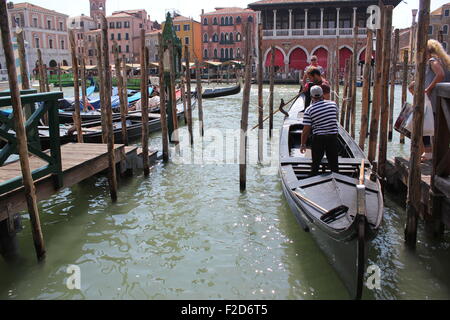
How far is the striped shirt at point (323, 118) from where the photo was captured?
3881 mm

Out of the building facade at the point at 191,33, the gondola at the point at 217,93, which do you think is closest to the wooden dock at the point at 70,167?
the gondola at the point at 217,93

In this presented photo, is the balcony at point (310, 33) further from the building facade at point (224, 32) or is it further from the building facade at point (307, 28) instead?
the building facade at point (224, 32)

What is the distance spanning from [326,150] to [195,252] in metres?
1.58

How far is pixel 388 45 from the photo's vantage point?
13.3 feet

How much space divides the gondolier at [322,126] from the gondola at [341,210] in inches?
7.6

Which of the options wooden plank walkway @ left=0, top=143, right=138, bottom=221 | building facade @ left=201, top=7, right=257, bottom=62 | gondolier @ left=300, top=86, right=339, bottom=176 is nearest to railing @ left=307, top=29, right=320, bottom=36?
building facade @ left=201, top=7, right=257, bottom=62

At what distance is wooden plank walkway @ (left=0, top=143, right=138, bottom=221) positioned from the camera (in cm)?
332

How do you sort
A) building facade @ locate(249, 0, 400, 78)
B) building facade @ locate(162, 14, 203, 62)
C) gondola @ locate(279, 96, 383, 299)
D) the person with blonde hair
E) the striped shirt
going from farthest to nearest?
building facade @ locate(162, 14, 203, 62), building facade @ locate(249, 0, 400, 78), the striped shirt, the person with blonde hair, gondola @ locate(279, 96, 383, 299)

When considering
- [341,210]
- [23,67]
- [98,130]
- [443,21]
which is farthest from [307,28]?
[341,210]

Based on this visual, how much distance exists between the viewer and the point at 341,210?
293 cm

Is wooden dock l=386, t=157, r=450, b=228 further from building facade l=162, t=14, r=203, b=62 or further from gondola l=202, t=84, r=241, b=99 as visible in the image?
building facade l=162, t=14, r=203, b=62

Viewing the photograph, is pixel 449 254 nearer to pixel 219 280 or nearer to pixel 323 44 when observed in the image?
pixel 219 280

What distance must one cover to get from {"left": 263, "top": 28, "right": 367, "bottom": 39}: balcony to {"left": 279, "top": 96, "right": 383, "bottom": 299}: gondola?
2472 centimetres

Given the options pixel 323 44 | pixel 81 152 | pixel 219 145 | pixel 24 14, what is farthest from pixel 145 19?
pixel 81 152
